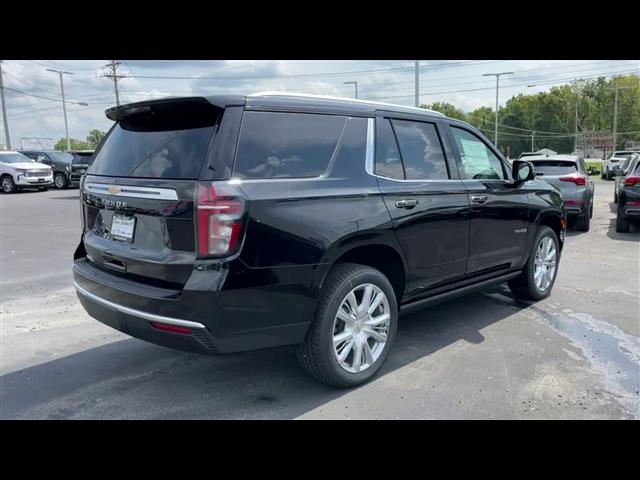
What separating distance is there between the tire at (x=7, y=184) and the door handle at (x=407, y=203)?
23594 mm

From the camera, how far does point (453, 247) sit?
4.25 metres

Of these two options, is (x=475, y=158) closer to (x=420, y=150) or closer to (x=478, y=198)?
(x=478, y=198)

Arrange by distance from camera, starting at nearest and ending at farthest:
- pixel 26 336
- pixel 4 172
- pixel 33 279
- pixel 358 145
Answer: pixel 358 145, pixel 26 336, pixel 33 279, pixel 4 172

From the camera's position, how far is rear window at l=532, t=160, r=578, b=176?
1070 centimetres

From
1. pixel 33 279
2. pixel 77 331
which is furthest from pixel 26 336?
pixel 33 279

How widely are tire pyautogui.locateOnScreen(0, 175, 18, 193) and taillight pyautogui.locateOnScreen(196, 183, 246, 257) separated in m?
23.7

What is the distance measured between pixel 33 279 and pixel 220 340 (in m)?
4.93

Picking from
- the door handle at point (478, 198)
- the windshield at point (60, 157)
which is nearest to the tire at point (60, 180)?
the windshield at point (60, 157)

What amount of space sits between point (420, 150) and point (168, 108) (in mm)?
2024

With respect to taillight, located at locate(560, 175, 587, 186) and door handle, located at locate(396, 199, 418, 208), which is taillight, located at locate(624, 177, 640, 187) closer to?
taillight, located at locate(560, 175, 587, 186)

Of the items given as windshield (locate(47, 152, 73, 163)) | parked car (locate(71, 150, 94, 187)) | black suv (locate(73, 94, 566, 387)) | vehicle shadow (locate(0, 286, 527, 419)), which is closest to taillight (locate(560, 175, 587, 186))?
vehicle shadow (locate(0, 286, 527, 419))

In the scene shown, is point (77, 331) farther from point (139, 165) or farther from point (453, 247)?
point (453, 247)

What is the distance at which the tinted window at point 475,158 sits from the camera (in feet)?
14.9

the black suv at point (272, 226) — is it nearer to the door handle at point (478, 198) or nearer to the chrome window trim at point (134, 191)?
the chrome window trim at point (134, 191)
